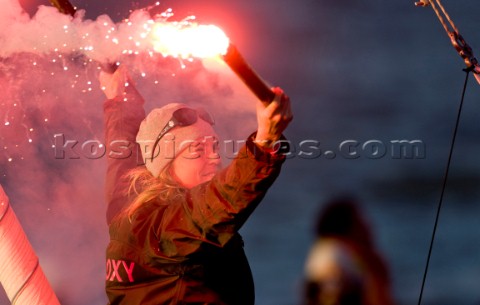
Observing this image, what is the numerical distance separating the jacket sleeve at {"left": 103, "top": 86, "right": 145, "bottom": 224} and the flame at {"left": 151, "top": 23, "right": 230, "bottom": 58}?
1.56 m

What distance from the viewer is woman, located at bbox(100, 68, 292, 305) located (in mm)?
2242

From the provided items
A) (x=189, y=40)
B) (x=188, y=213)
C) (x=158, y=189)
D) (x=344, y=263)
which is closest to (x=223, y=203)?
(x=188, y=213)

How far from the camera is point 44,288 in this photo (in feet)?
11.2

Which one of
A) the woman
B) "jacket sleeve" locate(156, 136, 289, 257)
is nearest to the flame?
the woman

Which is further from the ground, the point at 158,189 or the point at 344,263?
the point at 158,189

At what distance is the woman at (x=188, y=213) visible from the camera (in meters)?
2.24

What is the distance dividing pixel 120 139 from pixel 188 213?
1.57 meters

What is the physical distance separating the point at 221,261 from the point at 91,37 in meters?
0.98

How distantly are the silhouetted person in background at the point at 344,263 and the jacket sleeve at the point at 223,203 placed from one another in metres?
2.00

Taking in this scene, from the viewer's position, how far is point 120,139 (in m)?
3.86

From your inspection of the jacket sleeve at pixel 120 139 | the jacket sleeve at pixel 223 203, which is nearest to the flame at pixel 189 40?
the jacket sleeve at pixel 223 203

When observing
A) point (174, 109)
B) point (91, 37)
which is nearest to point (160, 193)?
point (174, 109)
